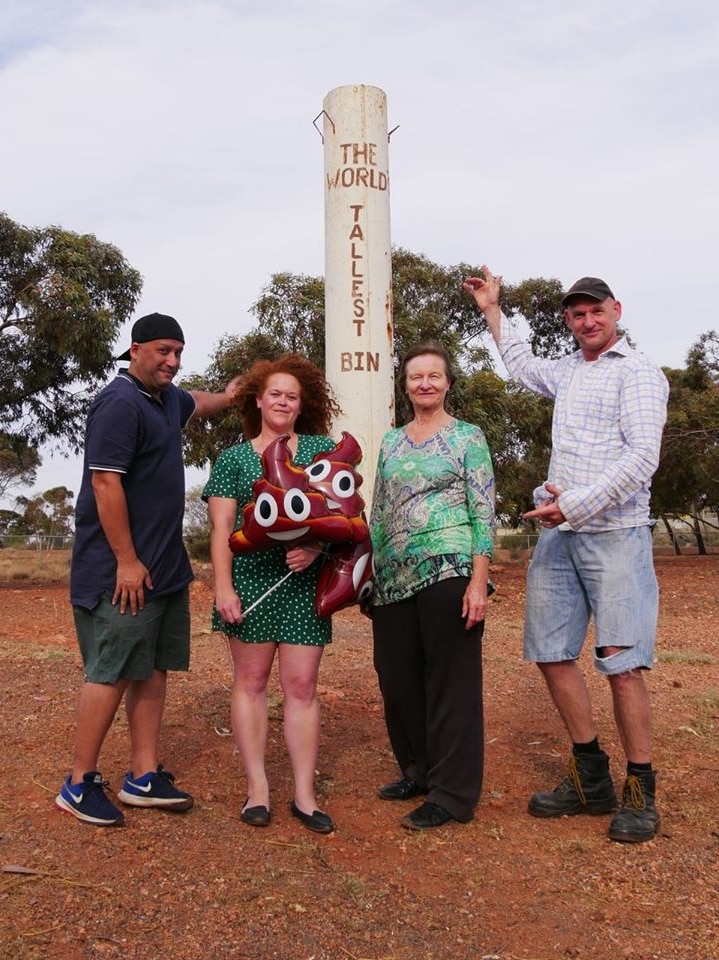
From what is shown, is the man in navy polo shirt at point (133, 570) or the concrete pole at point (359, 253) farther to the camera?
the concrete pole at point (359, 253)

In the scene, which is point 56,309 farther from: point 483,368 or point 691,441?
point 691,441

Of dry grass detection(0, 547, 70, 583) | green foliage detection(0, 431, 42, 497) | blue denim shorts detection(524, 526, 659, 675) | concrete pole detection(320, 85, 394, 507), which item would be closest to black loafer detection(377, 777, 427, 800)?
blue denim shorts detection(524, 526, 659, 675)

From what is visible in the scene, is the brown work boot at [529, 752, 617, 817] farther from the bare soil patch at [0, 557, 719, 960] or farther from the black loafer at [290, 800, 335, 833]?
the black loafer at [290, 800, 335, 833]

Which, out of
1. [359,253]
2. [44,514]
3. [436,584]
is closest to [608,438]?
[436,584]

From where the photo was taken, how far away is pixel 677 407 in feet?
70.0

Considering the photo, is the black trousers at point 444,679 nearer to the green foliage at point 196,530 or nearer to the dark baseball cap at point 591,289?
the dark baseball cap at point 591,289

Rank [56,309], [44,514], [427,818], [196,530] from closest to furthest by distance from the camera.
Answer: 1. [427,818]
2. [56,309]
3. [196,530]
4. [44,514]

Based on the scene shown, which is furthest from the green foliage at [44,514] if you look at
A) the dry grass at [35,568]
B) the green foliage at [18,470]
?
the dry grass at [35,568]

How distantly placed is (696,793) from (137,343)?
10.2ft

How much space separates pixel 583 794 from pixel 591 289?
2.07 m

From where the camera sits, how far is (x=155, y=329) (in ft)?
12.6

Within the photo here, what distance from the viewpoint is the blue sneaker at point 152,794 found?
12.7 feet

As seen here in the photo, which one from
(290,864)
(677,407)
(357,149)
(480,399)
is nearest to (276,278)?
(480,399)

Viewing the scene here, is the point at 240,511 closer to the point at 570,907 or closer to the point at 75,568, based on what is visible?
the point at 75,568
